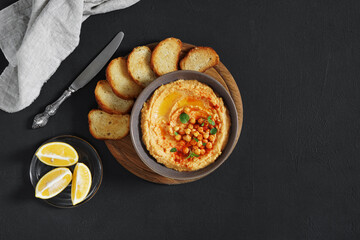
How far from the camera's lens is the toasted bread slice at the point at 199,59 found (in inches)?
145

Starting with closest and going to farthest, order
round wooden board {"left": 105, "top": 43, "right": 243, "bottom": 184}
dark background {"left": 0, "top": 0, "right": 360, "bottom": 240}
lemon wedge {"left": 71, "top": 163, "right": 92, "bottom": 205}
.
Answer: lemon wedge {"left": 71, "top": 163, "right": 92, "bottom": 205}, round wooden board {"left": 105, "top": 43, "right": 243, "bottom": 184}, dark background {"left": 0, "top": 0, "right": 360, "bottom": 240}

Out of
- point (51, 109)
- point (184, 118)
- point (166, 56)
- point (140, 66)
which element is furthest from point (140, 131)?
point (51, 109)

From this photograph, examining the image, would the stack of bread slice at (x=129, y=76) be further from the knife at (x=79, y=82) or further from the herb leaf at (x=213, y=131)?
the herb leaf at (x=213, y=131)

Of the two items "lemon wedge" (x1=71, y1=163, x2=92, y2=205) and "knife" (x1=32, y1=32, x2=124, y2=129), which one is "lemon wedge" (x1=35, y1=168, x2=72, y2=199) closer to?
"lemon wedge" (x1=71, y1=163, x2=92, y2=205)

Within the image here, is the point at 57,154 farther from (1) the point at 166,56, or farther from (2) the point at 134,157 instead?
(1) the point at 166,56

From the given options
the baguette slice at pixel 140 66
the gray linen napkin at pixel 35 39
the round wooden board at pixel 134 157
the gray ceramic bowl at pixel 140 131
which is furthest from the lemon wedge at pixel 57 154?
the baguette slice at pixel 140 66

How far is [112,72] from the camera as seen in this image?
3668 millimetres

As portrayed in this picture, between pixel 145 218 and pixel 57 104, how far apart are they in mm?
1691

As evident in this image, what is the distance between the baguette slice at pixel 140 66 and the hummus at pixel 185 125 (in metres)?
0.33

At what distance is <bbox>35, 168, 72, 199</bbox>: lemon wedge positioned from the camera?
362 centimetres

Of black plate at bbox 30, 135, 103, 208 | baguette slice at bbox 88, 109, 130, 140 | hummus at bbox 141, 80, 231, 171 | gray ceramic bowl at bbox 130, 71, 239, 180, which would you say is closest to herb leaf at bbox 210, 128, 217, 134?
hummus at bbox 141, 80, 231, 171

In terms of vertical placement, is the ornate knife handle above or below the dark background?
above

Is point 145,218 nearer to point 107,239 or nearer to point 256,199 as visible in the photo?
point 107,239

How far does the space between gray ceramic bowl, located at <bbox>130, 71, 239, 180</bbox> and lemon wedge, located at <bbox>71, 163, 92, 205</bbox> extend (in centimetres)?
71
